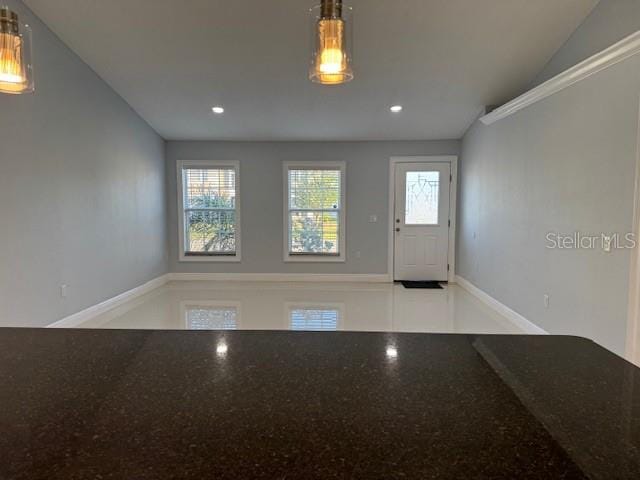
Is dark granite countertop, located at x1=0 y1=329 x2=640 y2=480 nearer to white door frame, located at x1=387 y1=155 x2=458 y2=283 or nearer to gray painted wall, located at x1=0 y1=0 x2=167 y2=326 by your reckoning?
gray painted wall, located at x1=0 y1=0 x2=167 y2=326

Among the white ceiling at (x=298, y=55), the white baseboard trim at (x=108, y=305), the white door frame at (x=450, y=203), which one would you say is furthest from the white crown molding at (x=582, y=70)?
the white baseboard trim at (x=108, y=305)

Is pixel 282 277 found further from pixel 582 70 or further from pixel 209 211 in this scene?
pixel 582 70

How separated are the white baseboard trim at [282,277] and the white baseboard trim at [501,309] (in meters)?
1.16

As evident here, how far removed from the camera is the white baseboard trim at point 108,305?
14.0 feet

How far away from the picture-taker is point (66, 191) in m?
4.26

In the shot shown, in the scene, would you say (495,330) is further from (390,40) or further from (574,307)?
(390,40)

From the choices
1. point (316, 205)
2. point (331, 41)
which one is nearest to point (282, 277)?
point (316, 205)

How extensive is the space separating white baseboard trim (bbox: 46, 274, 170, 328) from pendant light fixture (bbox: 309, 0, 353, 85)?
3657 millimetres

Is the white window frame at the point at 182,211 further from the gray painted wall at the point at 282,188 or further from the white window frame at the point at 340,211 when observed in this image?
the white window frame at the point at 340,211

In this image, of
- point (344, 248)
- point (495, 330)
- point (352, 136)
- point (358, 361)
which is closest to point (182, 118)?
point (352, 136)

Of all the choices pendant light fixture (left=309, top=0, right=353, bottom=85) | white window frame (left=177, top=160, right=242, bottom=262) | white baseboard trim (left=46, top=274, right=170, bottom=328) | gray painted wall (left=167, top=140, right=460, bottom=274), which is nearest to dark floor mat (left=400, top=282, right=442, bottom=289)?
gray painted wall (left=167, top=140, right=460, bottom=274)

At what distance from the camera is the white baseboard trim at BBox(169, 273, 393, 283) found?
6.87m

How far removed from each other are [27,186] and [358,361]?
385 cm

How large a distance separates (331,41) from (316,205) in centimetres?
518
